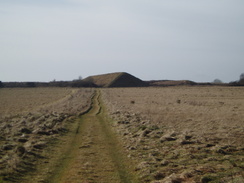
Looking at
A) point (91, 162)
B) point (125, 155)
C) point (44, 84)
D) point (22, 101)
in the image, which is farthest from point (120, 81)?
point (91, 162)

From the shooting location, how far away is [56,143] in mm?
15422

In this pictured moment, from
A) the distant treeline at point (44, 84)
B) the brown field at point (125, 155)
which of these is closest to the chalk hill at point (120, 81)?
the distant treeline at point (44, 84)

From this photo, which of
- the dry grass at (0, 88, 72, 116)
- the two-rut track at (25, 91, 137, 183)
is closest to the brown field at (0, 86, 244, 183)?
the two-rut track at (25, 91, 137, 183)

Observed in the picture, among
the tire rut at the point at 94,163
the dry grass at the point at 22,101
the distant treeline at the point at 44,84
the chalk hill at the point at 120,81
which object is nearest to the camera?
the tire rut at the point at 94,163

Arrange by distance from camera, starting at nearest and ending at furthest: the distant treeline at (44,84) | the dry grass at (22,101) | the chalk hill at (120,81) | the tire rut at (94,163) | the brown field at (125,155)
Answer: the brown field at (125,155) → the tire rut at (94,163) → the dry grass at (22,101) → the chalk hill at (120,81) → the distant treeline at (44,84)

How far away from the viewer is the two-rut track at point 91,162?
9742mm

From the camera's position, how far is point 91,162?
11.7m

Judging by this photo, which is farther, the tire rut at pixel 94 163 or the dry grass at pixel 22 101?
the dry grass at pixel 22 101

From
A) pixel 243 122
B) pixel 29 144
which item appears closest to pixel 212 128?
pixel 243 122

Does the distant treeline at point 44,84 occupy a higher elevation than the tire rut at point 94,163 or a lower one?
higher

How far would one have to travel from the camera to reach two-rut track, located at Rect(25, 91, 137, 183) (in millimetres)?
9742

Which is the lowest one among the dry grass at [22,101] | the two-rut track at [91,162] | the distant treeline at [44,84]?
the two-rut track at [91,162]

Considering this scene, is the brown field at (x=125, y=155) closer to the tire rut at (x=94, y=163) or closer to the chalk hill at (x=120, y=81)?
the tire rut at (x=94, y=163)

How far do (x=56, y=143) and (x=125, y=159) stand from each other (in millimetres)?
5088
